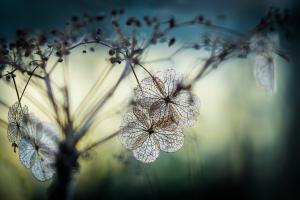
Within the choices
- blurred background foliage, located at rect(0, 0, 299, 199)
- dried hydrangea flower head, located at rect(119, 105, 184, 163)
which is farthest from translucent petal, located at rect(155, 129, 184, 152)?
blurred background foliage, located at rect(0, 0, 299, 199)

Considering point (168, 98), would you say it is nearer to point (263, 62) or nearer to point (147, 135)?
point (147, 135)

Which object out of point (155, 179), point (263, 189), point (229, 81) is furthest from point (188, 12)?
point (263, 189)

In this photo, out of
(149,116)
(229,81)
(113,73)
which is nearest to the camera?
(149,116)

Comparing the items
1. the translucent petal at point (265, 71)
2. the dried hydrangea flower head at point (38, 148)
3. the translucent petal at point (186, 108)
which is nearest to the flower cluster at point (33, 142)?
the dried hydrangea flower head at point (38, 148)

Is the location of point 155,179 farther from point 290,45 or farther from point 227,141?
point 290,45

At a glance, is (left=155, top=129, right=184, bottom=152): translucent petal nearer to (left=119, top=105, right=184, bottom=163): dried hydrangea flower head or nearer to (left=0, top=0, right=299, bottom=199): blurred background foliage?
(left=119, top=105, right=184, bottom=163): dried hydrangea flower head

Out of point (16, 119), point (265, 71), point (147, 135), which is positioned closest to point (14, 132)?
point (16, 119)
